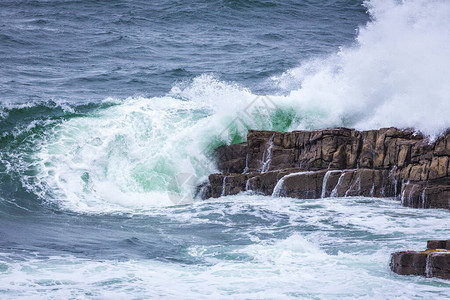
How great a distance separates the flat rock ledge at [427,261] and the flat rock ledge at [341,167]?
3.25 metres

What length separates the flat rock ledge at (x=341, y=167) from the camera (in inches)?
424

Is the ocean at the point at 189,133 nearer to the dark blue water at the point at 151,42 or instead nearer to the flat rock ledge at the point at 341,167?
the dark blue water at the point at 151,42

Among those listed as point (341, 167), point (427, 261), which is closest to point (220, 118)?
point (341, 167)

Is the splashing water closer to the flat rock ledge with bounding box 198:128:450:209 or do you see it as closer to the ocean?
the ocean

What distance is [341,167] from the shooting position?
38.8ft

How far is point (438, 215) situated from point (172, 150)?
272 inches

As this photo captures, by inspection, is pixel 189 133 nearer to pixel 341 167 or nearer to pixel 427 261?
pixel 341 167

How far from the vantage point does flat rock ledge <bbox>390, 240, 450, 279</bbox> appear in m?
7.10

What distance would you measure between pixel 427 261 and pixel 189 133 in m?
8.96

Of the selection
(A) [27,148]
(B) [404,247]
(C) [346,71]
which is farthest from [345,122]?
(A) [27,148]

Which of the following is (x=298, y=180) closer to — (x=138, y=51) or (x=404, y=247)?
(x=404, y=247)

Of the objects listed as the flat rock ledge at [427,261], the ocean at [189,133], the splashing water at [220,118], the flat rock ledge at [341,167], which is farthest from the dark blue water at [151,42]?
the flat rock ledge at [427,261]

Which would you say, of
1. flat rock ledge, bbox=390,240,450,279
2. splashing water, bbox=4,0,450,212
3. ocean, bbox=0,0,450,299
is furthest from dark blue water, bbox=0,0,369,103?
flat rock ledge, bbox=390,240,450,279

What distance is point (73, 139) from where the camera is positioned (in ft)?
50.6
